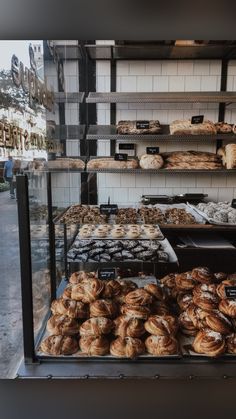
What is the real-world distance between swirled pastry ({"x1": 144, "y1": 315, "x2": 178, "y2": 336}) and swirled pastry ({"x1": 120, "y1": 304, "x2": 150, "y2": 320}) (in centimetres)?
2

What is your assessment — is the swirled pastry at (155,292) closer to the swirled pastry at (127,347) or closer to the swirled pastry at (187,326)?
the swirled pastry at (187,326)

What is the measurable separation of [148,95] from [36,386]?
112 inches

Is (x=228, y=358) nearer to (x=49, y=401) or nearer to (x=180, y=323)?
(x=180, y=323)

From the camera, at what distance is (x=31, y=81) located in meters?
1.71

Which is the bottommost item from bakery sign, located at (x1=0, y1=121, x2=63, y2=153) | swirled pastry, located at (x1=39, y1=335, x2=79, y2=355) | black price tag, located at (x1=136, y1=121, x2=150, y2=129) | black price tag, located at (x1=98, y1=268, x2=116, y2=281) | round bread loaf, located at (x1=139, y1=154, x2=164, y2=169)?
swirled pastry, located at (x1=39, y1=335, x2=79, y2=355)

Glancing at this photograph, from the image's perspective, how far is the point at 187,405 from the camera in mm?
1060

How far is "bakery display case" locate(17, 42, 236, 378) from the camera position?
3.63 ft

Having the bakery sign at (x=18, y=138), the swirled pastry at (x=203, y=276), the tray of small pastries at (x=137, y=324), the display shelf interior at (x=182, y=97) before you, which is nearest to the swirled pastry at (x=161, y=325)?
the tray of small pastries at (x=137, y=324)

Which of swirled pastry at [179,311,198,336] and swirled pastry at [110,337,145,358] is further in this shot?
swirled pastry at [179,311,198,336]

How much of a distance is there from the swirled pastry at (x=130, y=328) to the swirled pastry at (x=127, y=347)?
0.05 ft

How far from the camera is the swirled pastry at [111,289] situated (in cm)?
132

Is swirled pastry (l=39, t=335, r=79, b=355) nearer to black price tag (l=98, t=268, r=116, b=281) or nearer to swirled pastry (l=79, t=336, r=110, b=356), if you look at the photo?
swirled pastry (l=79, t=336, r=110, b=356)

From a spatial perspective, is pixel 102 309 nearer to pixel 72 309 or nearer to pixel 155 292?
pixel 72 309

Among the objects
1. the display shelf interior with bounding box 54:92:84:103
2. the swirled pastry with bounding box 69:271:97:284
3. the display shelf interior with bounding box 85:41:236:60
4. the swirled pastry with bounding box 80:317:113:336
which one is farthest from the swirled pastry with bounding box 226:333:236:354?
the display shelf interior with bounding box 85:41:236:60
